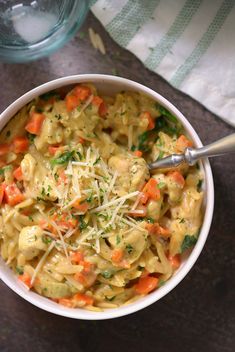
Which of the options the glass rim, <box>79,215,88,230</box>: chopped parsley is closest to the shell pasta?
<box>79,215,88,230</box>: chopped parsley

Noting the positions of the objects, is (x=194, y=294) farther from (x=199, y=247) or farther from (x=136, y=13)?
(x=136, y=13)

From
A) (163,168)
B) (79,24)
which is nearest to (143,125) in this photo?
(163,168)

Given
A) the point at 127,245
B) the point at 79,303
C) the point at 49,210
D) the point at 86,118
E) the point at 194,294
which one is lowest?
the point at 194,294

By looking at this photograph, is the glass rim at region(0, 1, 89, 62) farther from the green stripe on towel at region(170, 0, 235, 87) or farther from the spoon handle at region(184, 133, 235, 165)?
the spoon handle at region(184, 133, 235, 165)

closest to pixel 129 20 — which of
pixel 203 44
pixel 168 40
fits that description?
pixel 168 40

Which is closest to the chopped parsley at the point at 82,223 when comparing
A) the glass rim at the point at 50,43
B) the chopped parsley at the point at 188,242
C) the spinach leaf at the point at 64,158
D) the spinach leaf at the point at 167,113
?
the spinach leaf at the point at 64,158

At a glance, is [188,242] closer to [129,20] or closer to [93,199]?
[93,199]

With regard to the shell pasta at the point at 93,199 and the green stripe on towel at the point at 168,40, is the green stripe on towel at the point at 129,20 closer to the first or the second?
the green stripe on towel at the point at 168,40
